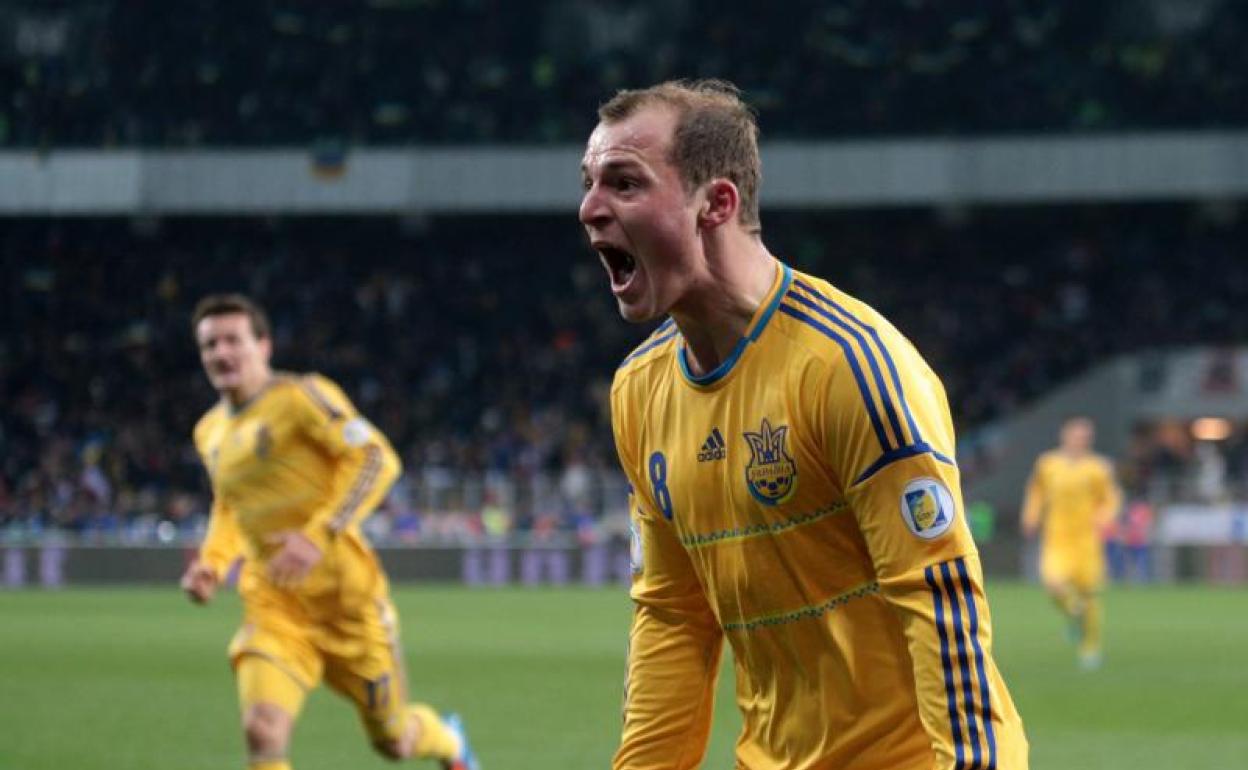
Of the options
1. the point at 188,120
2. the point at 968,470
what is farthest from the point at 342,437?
the point at 188,120

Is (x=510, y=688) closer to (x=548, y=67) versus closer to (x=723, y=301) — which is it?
(x=723, y=301)

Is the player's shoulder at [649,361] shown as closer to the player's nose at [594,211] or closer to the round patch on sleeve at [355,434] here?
the player's nose at [594,211]

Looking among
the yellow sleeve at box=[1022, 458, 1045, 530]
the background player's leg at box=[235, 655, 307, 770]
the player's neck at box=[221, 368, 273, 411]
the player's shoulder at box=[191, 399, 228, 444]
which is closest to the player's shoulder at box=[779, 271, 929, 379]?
the background player's leg at box=[235, 655, 307, 770]

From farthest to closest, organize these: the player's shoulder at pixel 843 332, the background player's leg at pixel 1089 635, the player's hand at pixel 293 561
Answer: the background player's leg at pixel 1089 635 → the player's hand at pixel 293 561 → the player's shoulder at pixel 843 332

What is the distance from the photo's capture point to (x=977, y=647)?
3229mm

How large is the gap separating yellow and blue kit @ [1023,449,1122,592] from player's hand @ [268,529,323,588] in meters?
11.1

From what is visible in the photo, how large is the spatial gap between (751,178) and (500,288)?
40706 mm

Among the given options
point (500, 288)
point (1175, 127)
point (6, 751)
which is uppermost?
point (1175, 127)

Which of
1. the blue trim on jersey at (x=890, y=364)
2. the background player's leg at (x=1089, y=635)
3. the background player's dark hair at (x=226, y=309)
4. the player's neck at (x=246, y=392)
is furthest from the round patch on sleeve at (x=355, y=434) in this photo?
the background player's leg at (x=1089, y=635)

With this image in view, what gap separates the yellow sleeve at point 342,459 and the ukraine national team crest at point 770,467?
211 inches

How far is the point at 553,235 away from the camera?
45.8 m

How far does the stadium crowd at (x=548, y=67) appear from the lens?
143ft

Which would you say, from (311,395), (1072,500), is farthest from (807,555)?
(1072,500)

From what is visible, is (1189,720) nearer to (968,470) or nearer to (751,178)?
(751,178)
